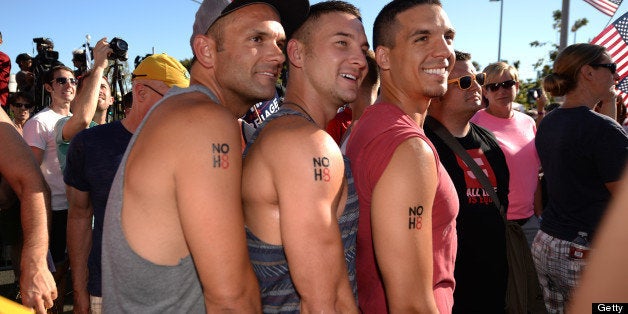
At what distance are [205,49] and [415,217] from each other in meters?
1.29

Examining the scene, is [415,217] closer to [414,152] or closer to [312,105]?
[414,152]

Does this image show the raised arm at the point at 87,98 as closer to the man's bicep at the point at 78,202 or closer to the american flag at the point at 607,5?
the man's bicep at the point at 78,202

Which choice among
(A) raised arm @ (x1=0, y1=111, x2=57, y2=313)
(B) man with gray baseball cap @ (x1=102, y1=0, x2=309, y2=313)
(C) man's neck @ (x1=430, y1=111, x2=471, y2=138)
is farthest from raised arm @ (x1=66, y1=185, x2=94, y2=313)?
(C) man's neck @ (x1=430, y1=111, x2=471, y2=138)

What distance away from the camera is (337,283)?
69.3 inches

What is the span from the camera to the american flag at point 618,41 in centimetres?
786

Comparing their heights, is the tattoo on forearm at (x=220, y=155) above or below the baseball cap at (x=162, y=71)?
below

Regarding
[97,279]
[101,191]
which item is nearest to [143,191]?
[101,191]

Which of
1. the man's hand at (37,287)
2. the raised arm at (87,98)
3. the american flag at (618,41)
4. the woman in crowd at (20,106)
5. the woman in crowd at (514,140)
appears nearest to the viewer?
the man's hand at (37,287)

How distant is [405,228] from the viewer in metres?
1.86

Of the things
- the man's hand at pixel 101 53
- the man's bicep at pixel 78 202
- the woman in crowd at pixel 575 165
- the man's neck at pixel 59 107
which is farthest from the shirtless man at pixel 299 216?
the man's neck at pixel 59 107

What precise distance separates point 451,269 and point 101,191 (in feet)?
7.86

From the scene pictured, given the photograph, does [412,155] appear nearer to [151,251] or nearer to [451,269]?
[451,269]

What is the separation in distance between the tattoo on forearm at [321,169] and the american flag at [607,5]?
9.56 meters

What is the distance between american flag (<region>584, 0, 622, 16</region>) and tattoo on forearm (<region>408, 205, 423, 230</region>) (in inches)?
366
